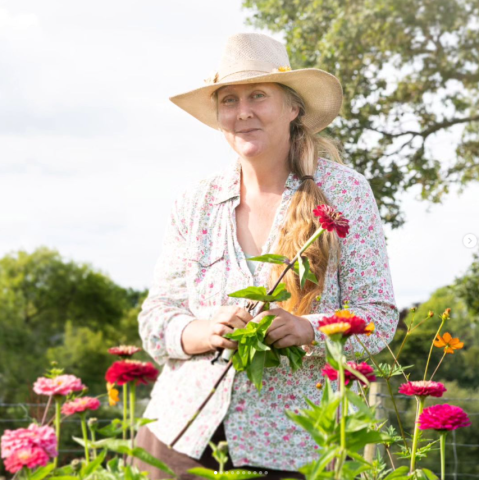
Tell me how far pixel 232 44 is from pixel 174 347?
3.12 feet

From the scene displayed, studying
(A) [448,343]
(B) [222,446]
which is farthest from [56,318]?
(B) [222,446]

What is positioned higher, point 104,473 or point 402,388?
point 402,388

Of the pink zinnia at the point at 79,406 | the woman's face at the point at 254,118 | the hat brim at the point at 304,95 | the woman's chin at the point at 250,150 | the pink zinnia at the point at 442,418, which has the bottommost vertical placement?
the pink zinnia at the point at 442,418

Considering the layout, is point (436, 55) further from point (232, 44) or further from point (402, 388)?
point (402, 388)

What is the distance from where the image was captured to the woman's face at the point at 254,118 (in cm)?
211

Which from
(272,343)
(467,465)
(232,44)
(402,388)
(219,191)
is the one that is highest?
(232,44)

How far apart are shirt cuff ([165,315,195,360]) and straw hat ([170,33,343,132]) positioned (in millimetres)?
684

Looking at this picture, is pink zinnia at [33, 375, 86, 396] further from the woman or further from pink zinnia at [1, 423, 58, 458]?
the woman

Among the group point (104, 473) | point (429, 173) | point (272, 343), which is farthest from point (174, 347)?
point (429, 173)

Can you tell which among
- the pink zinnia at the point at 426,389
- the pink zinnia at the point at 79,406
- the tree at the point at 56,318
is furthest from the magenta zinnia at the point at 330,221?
the tree at the point at 56,318

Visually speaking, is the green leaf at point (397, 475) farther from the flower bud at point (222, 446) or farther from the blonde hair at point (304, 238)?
the blonde hair at point (304, 238)

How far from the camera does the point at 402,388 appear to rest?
63.0 inches

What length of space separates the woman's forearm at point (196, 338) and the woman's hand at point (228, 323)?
0.13m

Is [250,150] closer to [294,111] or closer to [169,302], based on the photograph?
[294,111]
